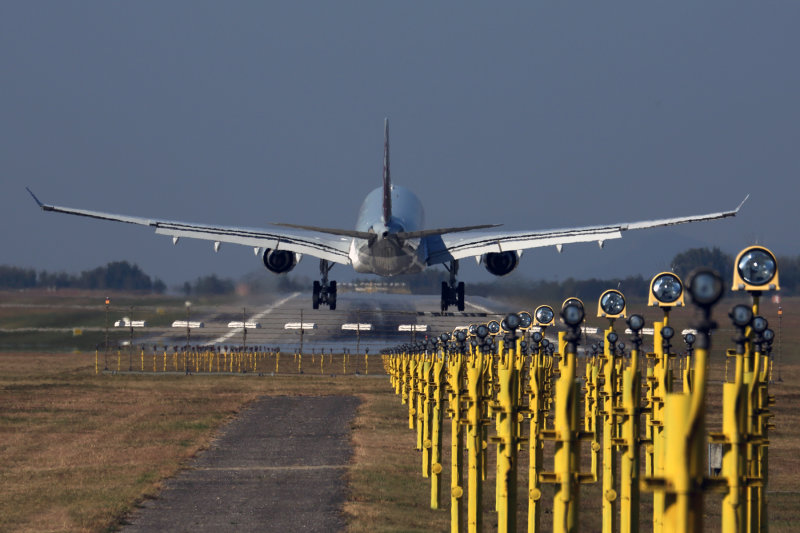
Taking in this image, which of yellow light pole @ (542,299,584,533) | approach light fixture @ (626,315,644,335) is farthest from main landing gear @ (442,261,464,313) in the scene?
yellow light pole @ (542,299,584,533)

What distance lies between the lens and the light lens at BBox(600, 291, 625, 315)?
2677 cm

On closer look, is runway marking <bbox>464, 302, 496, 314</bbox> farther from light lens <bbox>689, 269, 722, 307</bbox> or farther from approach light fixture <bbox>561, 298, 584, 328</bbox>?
light lens <bbox>689, 269, 722, 307</bbox>

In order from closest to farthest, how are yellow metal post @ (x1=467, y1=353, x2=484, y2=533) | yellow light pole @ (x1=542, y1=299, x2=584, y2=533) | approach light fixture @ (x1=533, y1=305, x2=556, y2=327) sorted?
yellow light pole @ (x1=542, y1=299, x2=584, y2=533)
yellow metal post @ (x1=467, y1=353, x2=484, y2=533)
approach light fixture @ (x1=533, y1=305, x2=556, y2=327)

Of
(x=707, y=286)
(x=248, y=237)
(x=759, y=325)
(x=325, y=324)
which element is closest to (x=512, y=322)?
(x=759, y=325)

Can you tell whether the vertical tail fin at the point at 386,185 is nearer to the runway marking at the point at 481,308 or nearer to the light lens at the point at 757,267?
the runway marking at the point at 481,308

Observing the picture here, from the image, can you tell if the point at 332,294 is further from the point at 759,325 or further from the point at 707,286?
the point at 707,286

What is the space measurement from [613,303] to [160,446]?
14807mm

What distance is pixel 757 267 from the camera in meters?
17.4

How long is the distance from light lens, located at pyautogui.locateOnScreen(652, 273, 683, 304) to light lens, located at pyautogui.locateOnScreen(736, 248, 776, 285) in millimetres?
4718

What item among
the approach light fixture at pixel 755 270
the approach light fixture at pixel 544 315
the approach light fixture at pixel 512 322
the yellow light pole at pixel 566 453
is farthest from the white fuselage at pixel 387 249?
the yellow light pole at pixel 566 453

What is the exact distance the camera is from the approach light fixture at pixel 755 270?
56.7 ft

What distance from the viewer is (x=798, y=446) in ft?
122

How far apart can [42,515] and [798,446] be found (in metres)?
22.4

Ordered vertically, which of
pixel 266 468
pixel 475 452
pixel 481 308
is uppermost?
pixel 481 308
